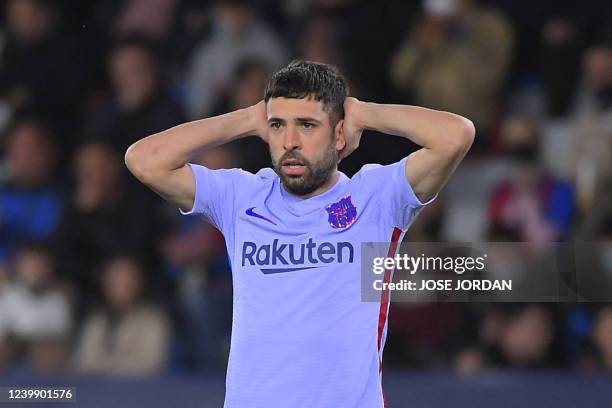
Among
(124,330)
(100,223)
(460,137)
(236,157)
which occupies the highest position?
(236,157)

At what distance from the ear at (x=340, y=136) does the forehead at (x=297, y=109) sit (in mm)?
93

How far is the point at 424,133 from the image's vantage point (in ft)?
13.7

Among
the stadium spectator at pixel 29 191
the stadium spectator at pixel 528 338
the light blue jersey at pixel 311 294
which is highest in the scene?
the stadium spectator at pixel 29 191

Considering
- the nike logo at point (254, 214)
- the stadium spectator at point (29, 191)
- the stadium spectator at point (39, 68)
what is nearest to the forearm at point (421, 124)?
the nike logo at point (254, 214)

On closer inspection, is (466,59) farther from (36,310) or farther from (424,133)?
(424,133)

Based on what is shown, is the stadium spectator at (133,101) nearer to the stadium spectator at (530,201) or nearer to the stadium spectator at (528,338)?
the stadium spectator at (530,201)

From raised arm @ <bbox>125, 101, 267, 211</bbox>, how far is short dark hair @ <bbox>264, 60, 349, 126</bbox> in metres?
0.16

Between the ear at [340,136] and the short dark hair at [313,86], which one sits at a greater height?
the short dark hair at [313,86]

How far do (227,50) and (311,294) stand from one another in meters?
5.25

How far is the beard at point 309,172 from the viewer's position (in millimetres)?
4164

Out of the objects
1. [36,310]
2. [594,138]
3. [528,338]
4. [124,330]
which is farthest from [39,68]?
[528,338]

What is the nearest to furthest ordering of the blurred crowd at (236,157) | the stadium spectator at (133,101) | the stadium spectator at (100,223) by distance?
the blurred crowd at (236,157) < the stadium spectator at (100,223) < the stadium spectator at (133,101)

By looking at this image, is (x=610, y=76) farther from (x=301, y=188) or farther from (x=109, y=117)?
(x=301, y=188)

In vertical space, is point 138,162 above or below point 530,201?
below
